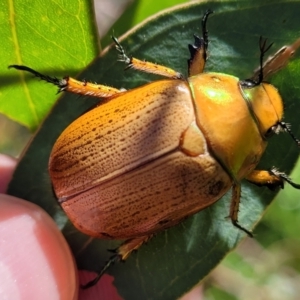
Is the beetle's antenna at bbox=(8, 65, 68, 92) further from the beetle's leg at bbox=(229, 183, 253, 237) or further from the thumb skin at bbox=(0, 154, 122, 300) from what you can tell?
the beetle's leg at bbox=(229, 183, 253, 237)

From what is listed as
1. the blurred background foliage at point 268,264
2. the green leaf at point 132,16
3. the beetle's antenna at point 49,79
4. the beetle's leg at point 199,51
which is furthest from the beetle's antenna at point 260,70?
the blurred background foliage at point 268,264

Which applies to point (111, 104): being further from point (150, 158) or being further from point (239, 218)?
point (239, 218)

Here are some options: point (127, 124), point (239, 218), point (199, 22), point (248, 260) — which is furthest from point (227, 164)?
point (248, 260)

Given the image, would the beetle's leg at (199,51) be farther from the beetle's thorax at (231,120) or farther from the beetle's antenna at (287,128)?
the beetle's antenna at (287,128)

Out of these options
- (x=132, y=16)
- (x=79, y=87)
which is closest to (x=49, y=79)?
(x=79, y=87)

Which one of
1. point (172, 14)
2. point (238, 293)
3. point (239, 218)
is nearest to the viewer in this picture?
point (172, 14)

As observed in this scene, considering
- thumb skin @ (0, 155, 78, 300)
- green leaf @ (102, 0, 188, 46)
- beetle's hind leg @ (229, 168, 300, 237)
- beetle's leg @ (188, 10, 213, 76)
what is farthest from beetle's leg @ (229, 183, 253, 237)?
green leaf @ (102, 0, 188, 46)
